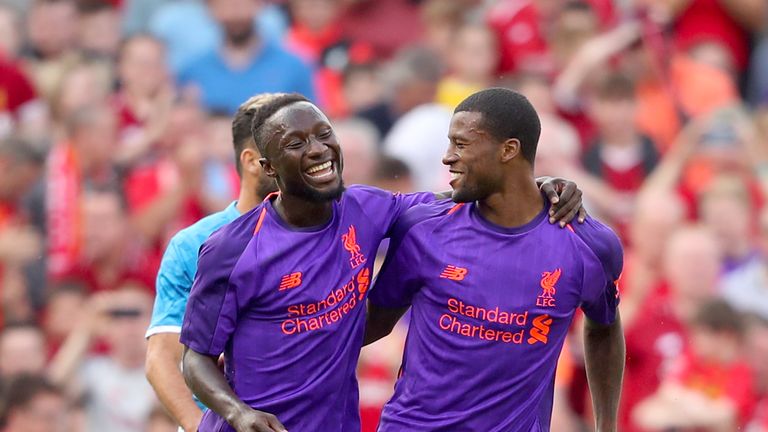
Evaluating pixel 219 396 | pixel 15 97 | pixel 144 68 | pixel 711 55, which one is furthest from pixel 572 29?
pixel 219 396

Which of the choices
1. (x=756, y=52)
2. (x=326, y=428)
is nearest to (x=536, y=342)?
(x=326, y=428)

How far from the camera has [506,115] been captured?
6.12m

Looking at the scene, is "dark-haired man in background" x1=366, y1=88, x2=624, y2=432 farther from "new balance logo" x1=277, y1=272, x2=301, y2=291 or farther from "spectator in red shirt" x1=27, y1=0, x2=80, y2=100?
"spectator in red shirt" x1=27, y1=0, x2=80, y2=100

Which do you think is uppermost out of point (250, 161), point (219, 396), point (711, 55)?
point (711, 55)

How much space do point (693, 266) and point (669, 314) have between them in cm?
38

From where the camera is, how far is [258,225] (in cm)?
605

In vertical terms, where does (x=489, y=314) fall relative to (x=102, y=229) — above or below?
above

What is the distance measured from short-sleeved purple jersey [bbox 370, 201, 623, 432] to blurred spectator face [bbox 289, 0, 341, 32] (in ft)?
23.1

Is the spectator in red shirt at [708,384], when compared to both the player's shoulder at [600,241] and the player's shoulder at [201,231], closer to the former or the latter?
the player's shoulder at [600,241]

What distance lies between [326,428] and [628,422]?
430 centimetres

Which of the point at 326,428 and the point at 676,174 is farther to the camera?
the point at 676,174

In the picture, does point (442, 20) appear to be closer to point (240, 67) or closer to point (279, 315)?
point (240, 67)

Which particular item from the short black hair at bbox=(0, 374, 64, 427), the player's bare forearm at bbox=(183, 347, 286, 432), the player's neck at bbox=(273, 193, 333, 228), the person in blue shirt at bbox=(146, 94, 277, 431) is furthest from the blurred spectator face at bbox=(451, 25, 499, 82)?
the player's bare forearm at bbox=(183, 347, 286, 432)

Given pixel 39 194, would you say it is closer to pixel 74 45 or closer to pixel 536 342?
pixel 74 45
